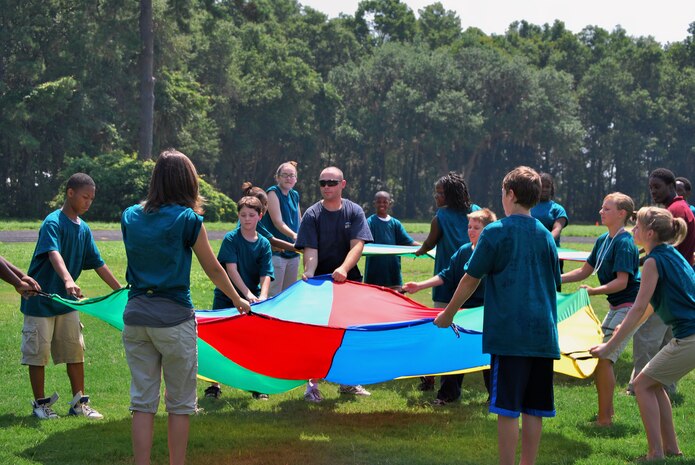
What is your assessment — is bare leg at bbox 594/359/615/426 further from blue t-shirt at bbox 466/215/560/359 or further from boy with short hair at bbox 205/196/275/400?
boy with short hair at bbox 205/196/275/400

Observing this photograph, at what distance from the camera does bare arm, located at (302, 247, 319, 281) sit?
714cm

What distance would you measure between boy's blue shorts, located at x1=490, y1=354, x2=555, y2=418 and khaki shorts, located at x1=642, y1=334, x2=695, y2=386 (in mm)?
900

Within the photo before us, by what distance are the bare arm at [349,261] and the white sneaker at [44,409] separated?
233cm

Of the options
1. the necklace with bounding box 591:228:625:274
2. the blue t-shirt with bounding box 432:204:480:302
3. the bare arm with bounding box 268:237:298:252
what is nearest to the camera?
the necklace with bounding box 591:228:625:274

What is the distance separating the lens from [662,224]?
5543 millimetres

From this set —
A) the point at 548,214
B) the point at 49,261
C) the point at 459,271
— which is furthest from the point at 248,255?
the point at 548,214

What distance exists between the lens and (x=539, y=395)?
4.97 meters

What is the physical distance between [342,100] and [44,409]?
176ft

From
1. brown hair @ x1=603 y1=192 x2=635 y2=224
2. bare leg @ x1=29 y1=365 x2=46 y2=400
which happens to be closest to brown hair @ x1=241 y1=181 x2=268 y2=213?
bare leg @ x1=29 y1=365 x2=46 y2=400

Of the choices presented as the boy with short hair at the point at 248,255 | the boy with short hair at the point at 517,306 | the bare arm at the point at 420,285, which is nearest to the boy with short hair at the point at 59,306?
the boy with short hair at the point at 248,255

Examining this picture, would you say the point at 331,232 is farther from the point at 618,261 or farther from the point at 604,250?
the point at 618,261

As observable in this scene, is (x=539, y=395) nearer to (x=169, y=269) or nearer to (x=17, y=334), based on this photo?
(x=169, y=269)

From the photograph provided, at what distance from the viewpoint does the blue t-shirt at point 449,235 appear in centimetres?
791

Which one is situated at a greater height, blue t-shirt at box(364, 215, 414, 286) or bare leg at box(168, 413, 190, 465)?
blue t-shirt at box(364, 215, 414, 286)
